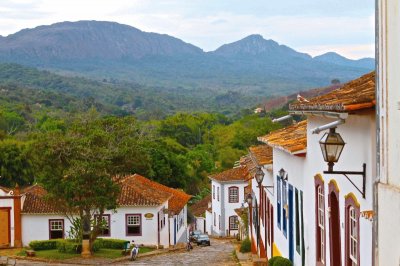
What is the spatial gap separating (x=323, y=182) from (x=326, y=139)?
3.13m

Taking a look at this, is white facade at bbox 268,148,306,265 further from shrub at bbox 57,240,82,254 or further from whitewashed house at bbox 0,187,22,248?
whitewashed house at bbox 0,187,22,248

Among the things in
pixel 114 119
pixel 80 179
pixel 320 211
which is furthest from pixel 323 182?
pixel 114 119

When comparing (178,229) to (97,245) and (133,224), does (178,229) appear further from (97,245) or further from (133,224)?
(97,245)

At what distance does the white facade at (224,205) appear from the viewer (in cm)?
5859

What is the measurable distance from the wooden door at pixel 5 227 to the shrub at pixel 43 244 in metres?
2.25

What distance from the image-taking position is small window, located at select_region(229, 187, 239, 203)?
2315 inches

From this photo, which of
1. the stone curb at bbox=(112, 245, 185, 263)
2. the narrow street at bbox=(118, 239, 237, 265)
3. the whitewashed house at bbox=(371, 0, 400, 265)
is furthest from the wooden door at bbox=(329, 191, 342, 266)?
the stone curb at bbox=(112, 245, 185, 263)

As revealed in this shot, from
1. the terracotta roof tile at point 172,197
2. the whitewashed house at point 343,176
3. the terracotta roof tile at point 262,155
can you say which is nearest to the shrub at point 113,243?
the terracotta roof tile at point 172,197

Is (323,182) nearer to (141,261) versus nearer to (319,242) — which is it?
(319,242)

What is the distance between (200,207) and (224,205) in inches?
484

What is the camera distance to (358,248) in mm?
9766

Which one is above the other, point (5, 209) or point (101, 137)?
point (101, 137)

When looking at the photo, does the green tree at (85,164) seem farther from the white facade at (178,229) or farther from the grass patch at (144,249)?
the white facade at (178,229)

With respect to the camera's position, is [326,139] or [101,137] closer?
[326,139]
